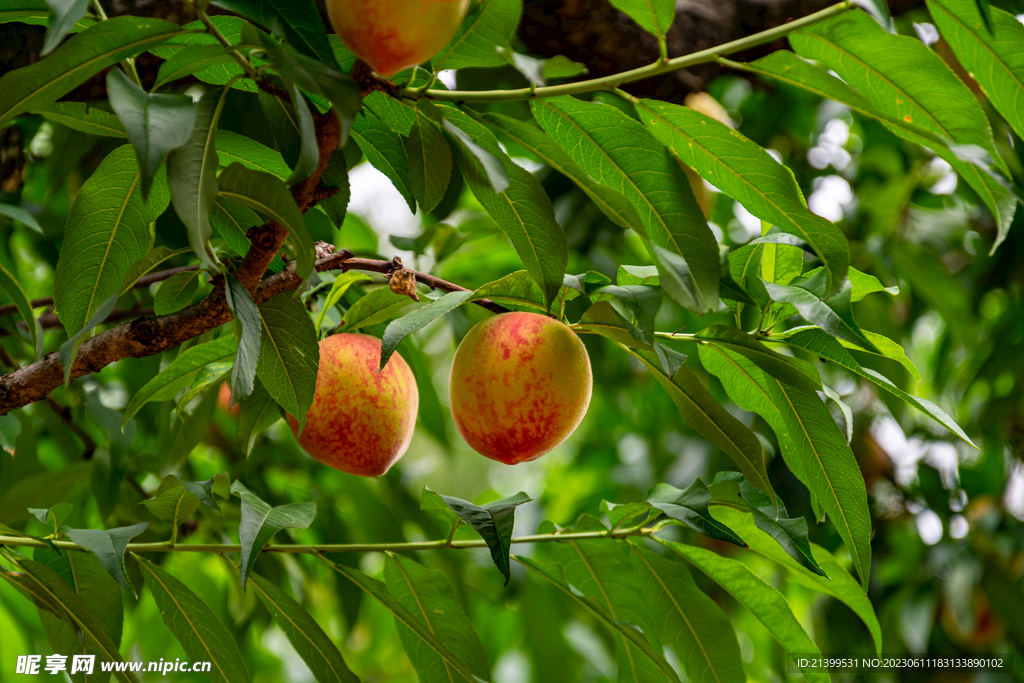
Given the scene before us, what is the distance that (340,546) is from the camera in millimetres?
785

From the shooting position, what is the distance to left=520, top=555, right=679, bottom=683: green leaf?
718 mm

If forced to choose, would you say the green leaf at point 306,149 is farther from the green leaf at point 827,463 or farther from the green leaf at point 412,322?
the green leaf at point 827,463

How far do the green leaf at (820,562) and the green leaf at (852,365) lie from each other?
0.21 meters

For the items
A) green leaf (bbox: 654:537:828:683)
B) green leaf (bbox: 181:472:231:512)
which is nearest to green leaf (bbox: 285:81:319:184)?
green leaf (bbox: 181:472:231:512)

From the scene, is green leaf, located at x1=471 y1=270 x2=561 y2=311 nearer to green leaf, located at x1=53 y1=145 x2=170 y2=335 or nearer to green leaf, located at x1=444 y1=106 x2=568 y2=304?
green leaf, located at x1=444 y1=106 x2=568 y2=304

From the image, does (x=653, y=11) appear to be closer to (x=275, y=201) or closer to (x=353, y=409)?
(x=275, y=201)

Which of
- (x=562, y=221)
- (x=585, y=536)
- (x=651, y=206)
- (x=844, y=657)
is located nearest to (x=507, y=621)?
(x=844, y=657)

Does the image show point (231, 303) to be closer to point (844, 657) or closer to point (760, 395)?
point (760, 395)

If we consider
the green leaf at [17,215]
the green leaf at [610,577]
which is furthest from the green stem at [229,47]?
the green leaf at [610,577]

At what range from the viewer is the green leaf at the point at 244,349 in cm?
44

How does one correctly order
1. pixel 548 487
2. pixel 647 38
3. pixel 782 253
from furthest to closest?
pixel 548 487
pixel 647 38
pixel 782 253

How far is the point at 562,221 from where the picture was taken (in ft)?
4.41

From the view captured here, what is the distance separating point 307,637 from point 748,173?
0.56 meters

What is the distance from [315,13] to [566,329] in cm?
30
